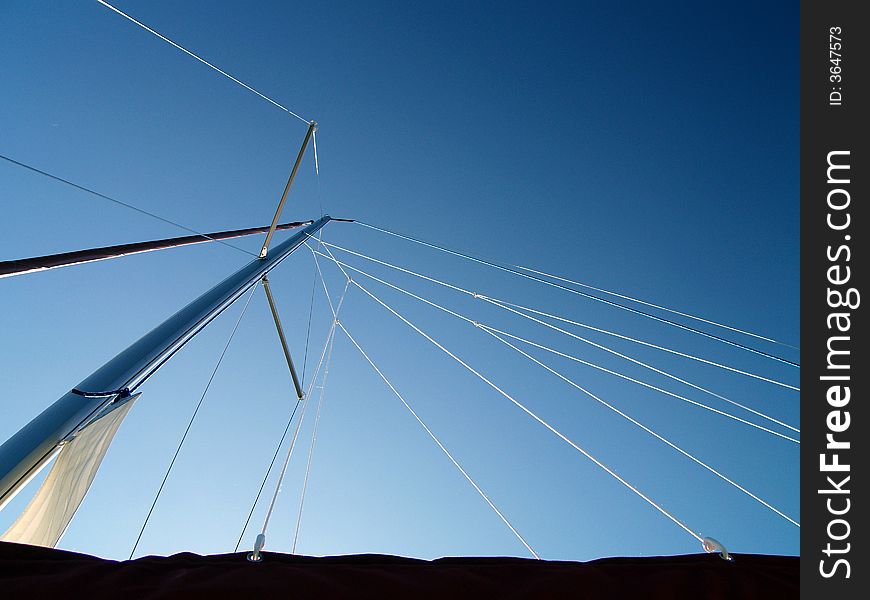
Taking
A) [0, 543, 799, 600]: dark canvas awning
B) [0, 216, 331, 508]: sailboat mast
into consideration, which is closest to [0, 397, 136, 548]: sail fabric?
[0, 216, 331, 508]: sailboat mast

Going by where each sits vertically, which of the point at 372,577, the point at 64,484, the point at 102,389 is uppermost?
the point at 102,389

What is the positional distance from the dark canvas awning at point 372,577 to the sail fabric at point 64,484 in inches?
41.8

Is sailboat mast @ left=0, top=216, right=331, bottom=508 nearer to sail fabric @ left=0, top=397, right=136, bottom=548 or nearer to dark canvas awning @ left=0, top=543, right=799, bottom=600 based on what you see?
sail fabric @ left=0, top=397, right=136, bottom=548

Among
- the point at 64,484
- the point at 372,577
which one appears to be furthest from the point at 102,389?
the point at 372,577

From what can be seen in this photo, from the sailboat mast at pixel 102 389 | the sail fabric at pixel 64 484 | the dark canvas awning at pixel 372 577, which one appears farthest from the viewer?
the sail fabric at pixel 64 484

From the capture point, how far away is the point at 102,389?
7.61ft

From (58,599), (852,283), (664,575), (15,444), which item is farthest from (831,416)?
(15,444)

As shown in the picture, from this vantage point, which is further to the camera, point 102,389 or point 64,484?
point 64,484

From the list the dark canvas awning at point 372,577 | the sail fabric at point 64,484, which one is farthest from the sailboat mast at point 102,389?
the dark canvas awning at point 372,577

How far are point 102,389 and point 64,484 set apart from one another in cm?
70

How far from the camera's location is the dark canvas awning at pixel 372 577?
1.28 m

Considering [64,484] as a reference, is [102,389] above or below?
above

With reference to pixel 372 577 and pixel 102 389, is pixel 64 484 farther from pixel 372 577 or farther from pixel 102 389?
pixel 372 577

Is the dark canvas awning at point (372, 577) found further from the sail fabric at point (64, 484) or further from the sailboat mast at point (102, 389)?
the sail fabric at point (64, 484)
